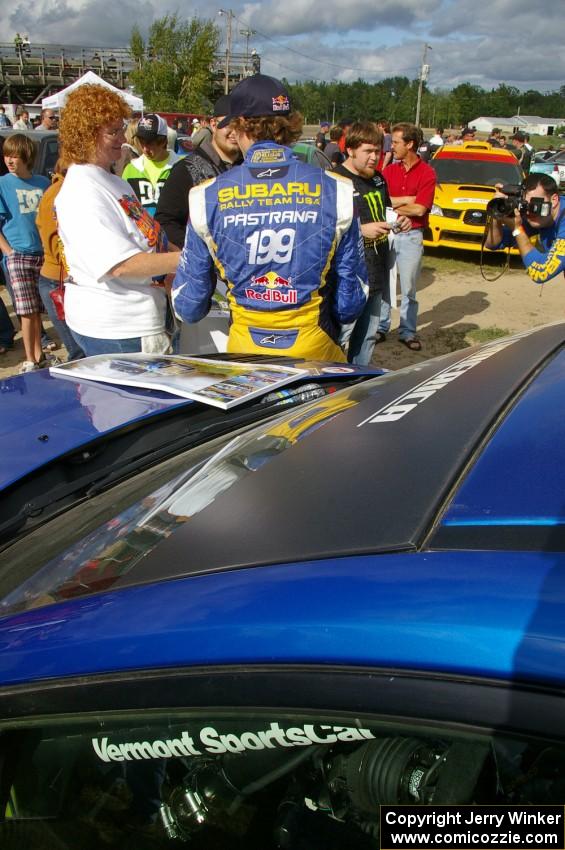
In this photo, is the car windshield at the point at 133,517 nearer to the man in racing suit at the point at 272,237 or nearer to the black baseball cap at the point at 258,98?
the man in racing suit at the point at 272,237

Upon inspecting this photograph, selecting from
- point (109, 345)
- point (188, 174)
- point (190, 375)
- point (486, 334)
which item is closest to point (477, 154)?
point (486, 334)

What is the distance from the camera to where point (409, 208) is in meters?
5.70

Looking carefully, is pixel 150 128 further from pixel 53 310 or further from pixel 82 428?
pixel 82 428

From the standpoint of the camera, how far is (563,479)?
939 millimetres

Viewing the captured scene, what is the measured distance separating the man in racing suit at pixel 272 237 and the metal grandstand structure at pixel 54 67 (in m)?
46.3

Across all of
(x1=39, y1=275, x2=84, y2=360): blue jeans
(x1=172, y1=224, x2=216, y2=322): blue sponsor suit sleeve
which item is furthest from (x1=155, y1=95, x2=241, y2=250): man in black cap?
(x1=172, y1=224, x2=216, y2=322): blue sponsor suit sleeve

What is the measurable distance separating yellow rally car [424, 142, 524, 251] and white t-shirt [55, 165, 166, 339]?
6283mm

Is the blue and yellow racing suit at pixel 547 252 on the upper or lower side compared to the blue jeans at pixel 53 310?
upper

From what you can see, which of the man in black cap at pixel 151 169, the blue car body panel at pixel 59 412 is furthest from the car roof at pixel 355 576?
the man in black cap at pixel 151 169

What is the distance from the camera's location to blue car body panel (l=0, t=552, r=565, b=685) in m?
0.73

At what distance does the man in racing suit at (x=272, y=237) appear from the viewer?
230cm

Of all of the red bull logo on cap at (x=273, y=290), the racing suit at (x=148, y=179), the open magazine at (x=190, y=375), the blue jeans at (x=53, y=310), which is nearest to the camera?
the open magazine at (x=190, y=375)

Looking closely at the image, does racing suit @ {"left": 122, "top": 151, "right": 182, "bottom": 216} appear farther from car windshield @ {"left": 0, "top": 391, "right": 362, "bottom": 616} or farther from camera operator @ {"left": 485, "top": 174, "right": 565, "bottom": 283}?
car windshield @ {"left": 0, "top": 391, "right": 362, "bottom": 616}

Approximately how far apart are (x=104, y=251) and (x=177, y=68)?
142ft
